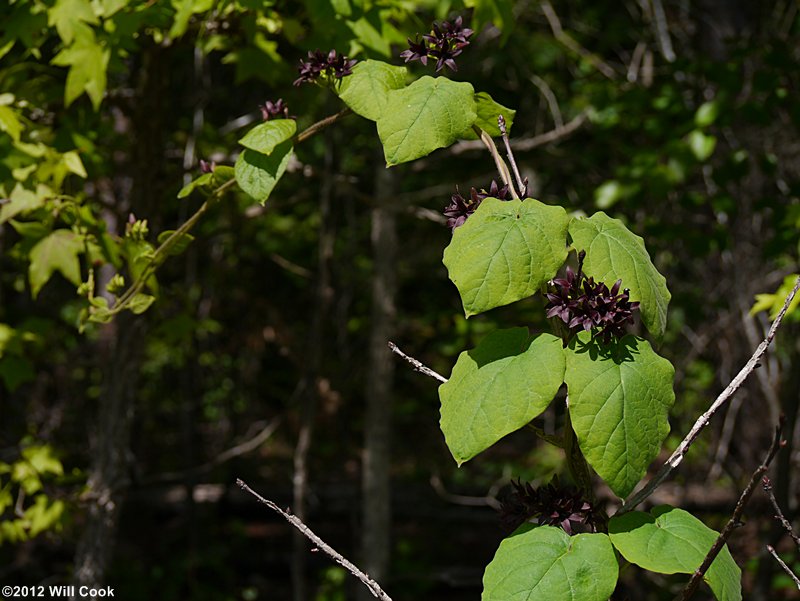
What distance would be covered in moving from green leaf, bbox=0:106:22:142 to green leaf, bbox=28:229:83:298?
30 cm

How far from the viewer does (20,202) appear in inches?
95.0

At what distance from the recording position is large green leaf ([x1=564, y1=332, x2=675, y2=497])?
110 cm

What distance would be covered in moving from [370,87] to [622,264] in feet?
1.79

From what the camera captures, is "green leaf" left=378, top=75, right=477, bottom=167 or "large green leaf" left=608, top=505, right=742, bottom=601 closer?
"large green leaf" left=608, top=505, right=742, bottom=601

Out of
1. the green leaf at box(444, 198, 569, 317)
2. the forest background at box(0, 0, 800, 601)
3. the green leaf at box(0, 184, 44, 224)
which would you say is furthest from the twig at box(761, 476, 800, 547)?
the green leaf at box(0, 184, 44, 224)

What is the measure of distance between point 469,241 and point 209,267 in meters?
4.95

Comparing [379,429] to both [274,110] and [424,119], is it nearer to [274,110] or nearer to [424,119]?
[274,110]

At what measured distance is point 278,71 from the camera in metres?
3.05

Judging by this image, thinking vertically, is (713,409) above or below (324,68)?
below

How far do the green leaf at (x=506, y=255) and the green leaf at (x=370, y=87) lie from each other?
35 cm

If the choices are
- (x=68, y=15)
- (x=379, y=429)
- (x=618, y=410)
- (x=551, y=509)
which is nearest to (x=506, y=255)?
(x=618, y=410)

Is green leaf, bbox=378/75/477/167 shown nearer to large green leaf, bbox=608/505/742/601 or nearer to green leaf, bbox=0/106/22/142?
large green leaf, bbox=608/505/742/601

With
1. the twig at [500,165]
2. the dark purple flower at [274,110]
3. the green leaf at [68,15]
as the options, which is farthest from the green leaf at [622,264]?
the green leaf at [68,15]

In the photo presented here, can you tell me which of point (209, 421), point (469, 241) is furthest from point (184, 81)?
point (469, 241)
